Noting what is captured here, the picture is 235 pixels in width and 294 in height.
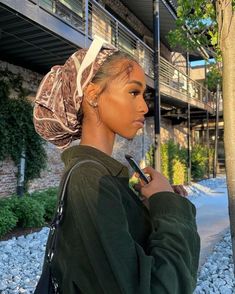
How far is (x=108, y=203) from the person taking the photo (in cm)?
A: 97

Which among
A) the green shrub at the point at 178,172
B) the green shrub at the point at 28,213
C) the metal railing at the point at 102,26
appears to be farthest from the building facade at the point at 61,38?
the green shrub at the point at 28,213

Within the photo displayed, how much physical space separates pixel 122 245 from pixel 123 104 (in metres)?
0.43

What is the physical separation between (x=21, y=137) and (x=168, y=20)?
30.5ft

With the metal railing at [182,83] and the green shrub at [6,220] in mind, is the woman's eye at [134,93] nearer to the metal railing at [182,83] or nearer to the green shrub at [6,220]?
the green shrub at [6,220]

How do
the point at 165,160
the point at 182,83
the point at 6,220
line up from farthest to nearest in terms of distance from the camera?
1. the point at 182,83
2. the point at 165,160
3. the point at 6,220

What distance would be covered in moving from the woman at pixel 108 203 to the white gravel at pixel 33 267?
3.51 m

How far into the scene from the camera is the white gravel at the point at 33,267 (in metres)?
4.48

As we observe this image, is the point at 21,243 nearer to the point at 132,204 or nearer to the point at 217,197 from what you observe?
the point at 132,204

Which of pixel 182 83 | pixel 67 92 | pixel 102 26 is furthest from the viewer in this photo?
pixel 182 83

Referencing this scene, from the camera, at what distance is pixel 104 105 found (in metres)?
1.18

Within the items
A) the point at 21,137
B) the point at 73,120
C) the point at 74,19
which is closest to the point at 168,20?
the point at 74,19

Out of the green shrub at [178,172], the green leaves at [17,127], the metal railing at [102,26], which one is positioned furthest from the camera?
the green shrub at [178,172]

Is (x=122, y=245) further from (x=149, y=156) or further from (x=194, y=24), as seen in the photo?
(x=149, y=156)

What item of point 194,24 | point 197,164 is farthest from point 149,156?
point 194,24
